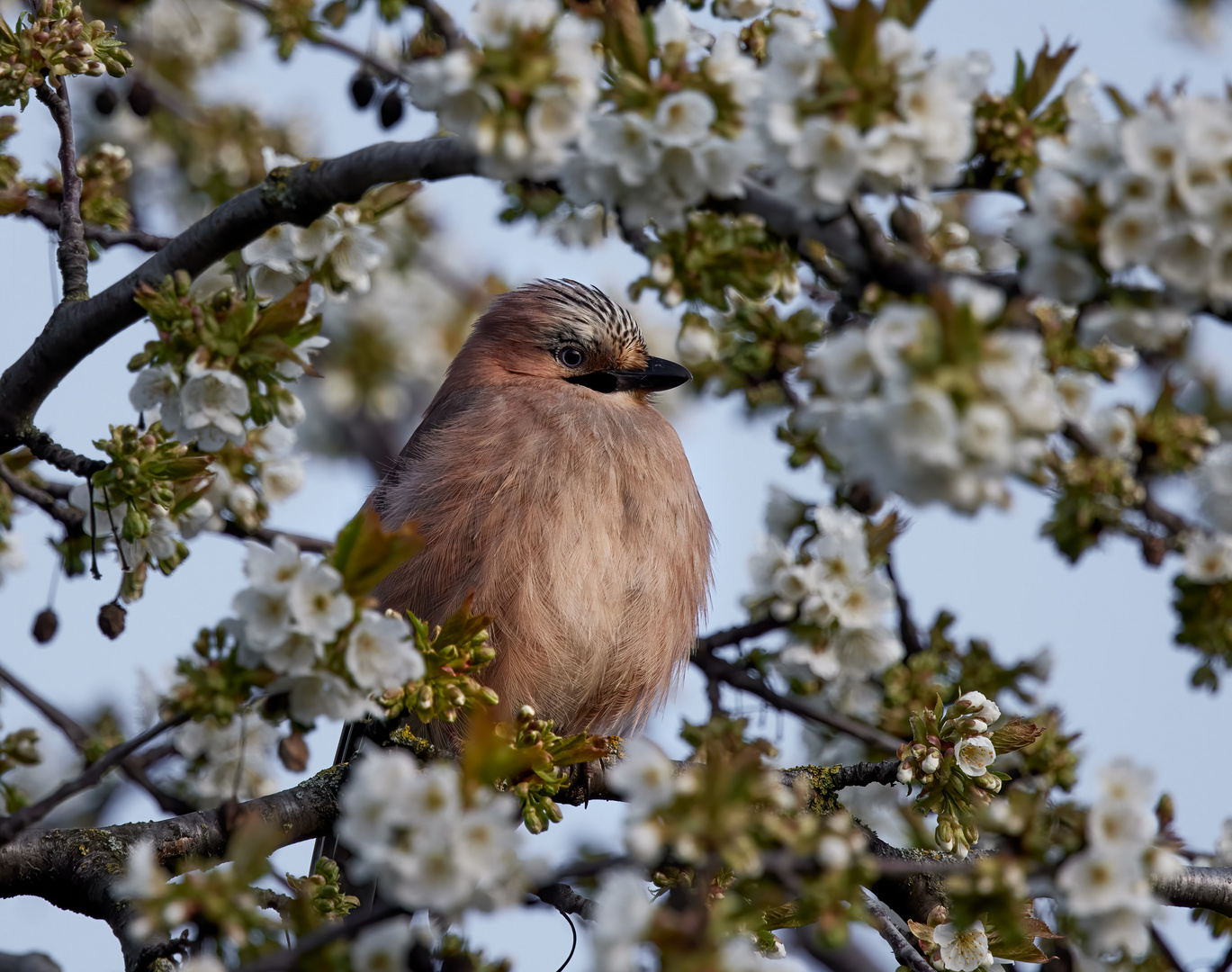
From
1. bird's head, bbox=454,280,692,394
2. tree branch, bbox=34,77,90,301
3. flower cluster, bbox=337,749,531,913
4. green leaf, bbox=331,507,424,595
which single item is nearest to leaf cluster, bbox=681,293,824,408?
bird's head, bbox=454,280,692,394

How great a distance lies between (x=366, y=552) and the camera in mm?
1896

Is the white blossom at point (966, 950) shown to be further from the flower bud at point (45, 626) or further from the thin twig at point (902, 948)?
the flower bud at point (45, 626)

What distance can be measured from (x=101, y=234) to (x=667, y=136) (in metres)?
1.97

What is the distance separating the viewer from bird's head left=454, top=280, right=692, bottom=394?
Result: 4723 mm

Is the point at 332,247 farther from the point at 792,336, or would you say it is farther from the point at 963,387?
the point at 963,387

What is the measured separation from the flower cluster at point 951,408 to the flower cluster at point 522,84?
543mm

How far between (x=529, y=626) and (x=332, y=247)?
1381mm

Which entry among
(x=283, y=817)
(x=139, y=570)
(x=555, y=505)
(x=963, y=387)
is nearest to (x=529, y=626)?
(x=555, y=505)

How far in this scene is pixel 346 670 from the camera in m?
1.90

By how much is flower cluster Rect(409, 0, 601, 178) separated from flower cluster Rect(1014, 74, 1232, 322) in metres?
0.61

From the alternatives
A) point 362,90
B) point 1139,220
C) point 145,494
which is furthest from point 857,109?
point 362,90

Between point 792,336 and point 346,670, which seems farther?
point 792,336

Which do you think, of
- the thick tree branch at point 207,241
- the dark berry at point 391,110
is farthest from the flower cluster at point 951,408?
A: the dark berry at point 391,110

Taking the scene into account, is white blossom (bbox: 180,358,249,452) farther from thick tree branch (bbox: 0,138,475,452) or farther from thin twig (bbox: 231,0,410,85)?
thin twig (bbox: 231,0,410,85)
